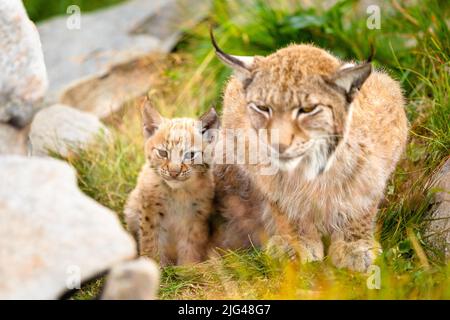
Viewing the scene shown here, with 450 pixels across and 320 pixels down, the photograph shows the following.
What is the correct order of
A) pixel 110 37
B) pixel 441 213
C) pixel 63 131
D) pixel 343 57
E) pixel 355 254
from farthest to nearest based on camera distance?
pixel 110 37 → pixel 343 57 → pixel 63 131 → pixel 441 213 → pixel 355 254

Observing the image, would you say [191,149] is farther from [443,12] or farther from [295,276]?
[443,12]

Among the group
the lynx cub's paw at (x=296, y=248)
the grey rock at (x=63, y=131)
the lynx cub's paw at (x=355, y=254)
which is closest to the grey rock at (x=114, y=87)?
the grey rock at (x=63, y=131)

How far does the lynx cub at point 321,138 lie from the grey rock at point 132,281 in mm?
1163

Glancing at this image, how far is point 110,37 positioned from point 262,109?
4841mm

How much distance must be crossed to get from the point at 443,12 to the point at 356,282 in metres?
3.29

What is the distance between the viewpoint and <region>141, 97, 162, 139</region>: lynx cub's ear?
5.41 metres

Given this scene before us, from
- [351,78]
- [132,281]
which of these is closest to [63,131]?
[351,78]

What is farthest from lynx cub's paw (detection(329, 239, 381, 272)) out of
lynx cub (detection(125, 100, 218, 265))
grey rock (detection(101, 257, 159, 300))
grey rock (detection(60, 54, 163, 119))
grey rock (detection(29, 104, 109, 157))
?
grey rock (detection(60, 54, 163, 119))

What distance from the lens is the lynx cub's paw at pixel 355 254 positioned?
477 cm

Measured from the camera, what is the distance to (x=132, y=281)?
336 cm

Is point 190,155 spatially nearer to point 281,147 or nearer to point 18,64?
point 281,147

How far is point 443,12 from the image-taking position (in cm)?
688

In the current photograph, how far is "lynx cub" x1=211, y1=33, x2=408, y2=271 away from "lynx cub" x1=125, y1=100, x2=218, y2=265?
0.30m

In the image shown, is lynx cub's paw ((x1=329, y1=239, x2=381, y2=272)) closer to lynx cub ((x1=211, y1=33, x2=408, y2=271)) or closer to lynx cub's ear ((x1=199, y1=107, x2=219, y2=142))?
lynx cub ((x1=211, y1=33, x2=408, y2=271))
